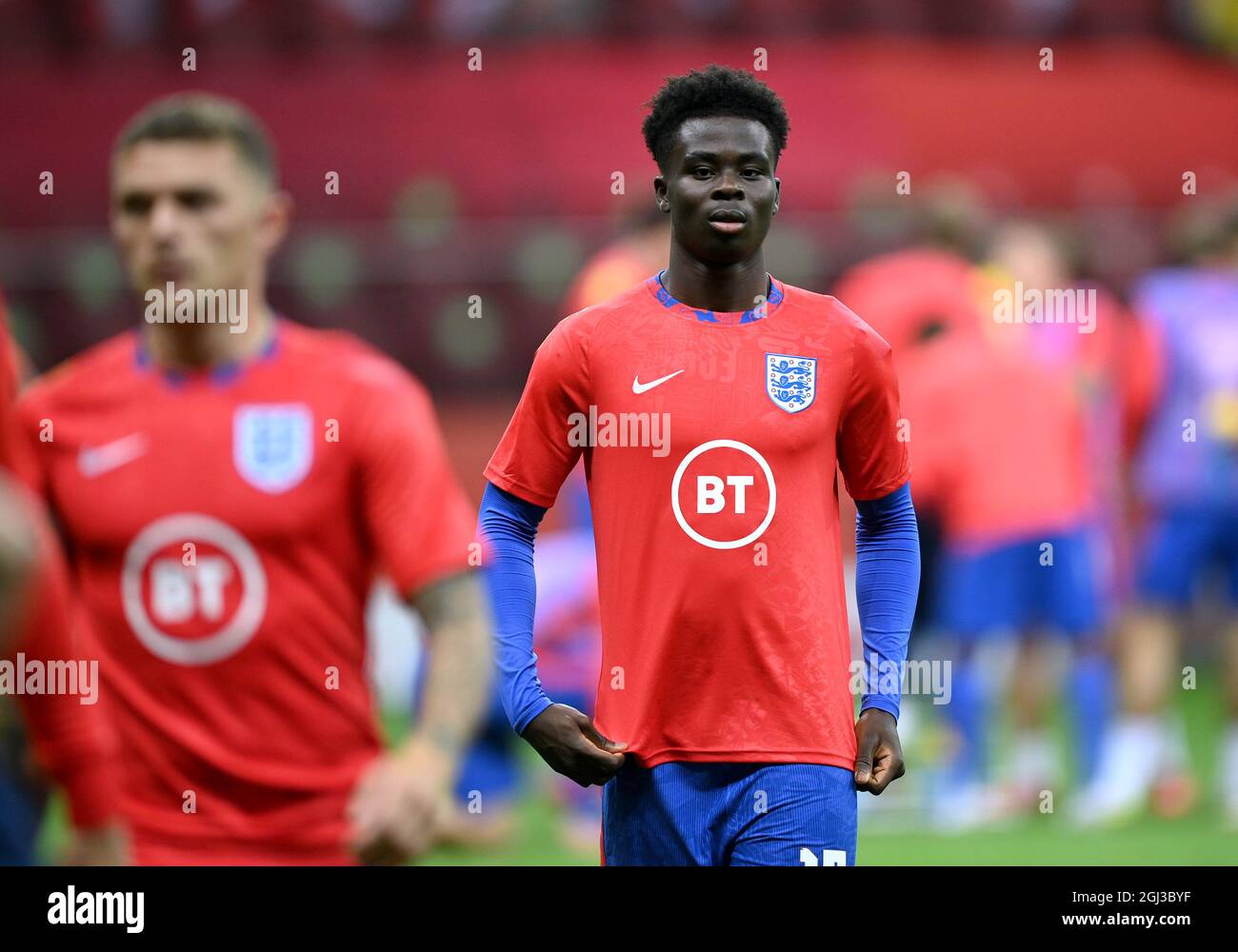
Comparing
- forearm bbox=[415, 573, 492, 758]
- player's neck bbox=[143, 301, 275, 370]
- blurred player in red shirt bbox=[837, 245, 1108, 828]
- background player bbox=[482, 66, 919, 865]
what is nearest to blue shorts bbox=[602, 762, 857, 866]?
background player bbox=[482, 66, 919, 865]

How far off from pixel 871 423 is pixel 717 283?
1.02ft

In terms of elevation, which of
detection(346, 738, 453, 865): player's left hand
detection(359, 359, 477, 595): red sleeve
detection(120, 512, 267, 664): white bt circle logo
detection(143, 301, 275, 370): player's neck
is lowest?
detection(346, 738, 453, 865): player's left hand

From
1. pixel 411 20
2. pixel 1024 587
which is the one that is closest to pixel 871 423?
pixel 1024 587

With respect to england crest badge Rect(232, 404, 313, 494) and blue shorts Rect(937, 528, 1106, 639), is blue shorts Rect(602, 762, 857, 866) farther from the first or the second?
blue shorts Rect(937, 528, 1106, 639)

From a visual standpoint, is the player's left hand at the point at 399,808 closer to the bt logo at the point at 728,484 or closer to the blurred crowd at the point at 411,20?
the bt logo at the point at 728,484

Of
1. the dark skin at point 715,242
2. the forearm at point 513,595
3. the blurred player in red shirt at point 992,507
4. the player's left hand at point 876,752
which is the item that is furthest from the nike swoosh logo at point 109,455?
the blurred player in red shirt at point 992,507

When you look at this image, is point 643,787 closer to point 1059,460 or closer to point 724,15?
point 1059,460

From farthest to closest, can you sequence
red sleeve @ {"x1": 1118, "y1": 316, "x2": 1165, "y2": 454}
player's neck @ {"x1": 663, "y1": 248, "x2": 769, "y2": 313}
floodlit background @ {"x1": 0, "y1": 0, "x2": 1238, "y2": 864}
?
floodlit background @ {"x1": 0, "y1": 0, "x2": 1238, "y2": 864} < red sleeve @ {"x1": 1118, "y1": 316, "x2": 1165, "y2": 454} < player's neck @ {"x1": 663, "y1": 248, "x2": 769, "y2": 313}

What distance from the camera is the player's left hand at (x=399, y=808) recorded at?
3127mm

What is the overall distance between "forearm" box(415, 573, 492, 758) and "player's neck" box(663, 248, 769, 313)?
3.05 feet

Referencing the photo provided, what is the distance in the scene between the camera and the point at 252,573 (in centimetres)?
352

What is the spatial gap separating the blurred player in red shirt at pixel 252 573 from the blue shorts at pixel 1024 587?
140 inches

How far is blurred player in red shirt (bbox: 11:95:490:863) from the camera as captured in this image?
347 centimetres
